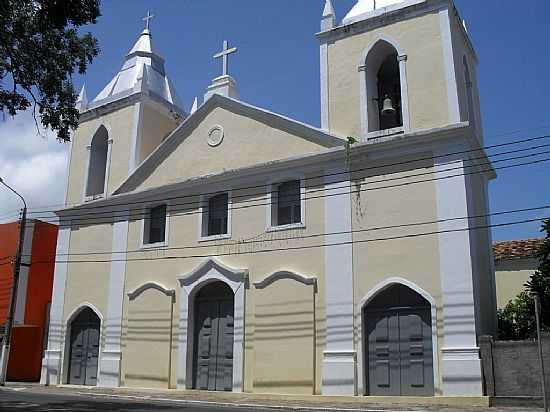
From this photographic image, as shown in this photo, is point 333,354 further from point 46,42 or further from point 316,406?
point 46,42

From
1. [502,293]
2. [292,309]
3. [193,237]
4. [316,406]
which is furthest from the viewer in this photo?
[502,293]

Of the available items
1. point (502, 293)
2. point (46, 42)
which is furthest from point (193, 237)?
point (502, 293)

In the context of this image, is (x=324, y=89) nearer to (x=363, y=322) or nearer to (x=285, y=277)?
(x=285, y=277)

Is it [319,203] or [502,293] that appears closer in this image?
[319,203]

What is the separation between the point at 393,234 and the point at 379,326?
232cm

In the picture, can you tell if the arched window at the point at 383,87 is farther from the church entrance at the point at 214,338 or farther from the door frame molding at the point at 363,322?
the church entrance at the point at 214,338

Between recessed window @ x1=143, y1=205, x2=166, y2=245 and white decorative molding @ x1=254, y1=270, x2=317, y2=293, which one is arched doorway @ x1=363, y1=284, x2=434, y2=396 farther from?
recessed window @ x1=143, y1=205, x2=166, y2=245

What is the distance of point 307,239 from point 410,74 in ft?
17.1

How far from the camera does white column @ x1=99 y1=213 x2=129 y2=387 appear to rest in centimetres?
1992

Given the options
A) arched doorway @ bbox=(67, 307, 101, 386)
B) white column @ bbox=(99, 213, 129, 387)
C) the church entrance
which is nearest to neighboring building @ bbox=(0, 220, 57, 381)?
arched doorway @ bbox=(67, 307, 101, 386)

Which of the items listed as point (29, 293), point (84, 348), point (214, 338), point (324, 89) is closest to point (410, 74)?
point (324, 89)

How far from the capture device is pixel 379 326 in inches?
620

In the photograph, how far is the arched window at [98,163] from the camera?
23438 millimetres

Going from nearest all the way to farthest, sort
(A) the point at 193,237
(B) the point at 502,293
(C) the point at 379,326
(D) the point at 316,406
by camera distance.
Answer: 1. (D) the point at 316,406
2. (C) the point at 379,326
3. (A) the point at 193,237
4. (B) the point at 502,293
